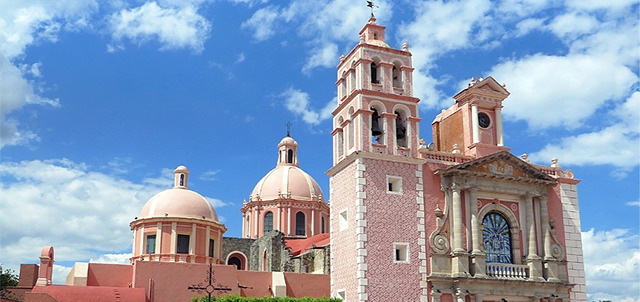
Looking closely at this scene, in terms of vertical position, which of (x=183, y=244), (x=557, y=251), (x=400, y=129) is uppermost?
(x=400, y=129)

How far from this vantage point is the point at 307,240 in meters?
43.5

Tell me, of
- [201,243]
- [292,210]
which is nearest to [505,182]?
[201,243]

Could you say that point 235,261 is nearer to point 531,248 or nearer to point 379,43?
point 379,43

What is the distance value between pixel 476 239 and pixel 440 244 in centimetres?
140

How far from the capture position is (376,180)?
1025 inches

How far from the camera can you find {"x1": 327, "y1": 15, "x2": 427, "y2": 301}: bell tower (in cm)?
2523

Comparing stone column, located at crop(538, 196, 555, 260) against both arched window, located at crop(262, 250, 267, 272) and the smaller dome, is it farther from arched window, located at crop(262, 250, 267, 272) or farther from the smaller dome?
arched window, located at crop(262, 250, 267, 272)

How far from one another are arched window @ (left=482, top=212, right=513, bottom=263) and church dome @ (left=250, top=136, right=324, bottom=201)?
2114 cm

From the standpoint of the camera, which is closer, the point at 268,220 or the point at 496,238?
the point at 496,238

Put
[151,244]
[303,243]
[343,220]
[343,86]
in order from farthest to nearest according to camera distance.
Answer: [303,243]
[151,244]
[343,86]
[343,220]

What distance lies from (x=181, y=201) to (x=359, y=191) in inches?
608

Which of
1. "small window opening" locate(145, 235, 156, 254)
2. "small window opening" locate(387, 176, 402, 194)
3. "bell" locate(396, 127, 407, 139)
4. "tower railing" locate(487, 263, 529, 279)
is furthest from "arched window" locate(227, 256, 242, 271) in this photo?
"tower railing" locate(487, 263, 529, 279)

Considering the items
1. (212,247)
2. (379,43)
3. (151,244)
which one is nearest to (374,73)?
(379,43)

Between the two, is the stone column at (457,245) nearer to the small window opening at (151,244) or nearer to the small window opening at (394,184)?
the small window opening at (394,184)
